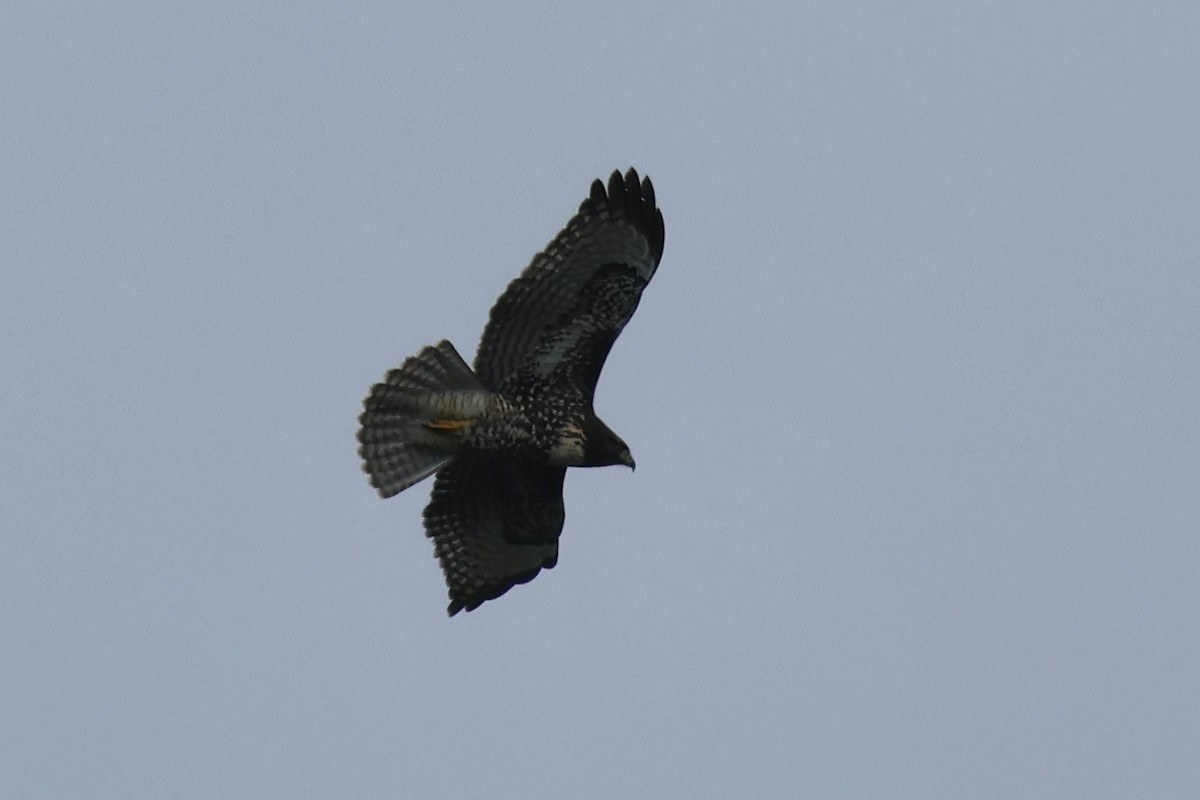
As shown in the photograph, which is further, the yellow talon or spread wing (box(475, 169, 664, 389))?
the yellow talon

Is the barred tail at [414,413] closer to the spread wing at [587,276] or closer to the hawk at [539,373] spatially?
the hawk at [539,373]

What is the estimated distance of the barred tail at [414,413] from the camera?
19.1m

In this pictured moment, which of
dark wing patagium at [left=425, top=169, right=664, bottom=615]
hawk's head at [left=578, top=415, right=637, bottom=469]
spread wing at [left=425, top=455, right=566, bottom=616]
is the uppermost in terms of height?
dark wing patagium at [left=425, top=169, right=664, bottom=615]

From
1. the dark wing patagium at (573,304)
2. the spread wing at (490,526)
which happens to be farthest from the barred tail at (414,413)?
the spread wing at (490,526)

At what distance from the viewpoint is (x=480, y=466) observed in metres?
19.9

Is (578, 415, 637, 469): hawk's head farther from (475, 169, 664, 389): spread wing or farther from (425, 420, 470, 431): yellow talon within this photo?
(425, 420, 470, 431): yellow talon

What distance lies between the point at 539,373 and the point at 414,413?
956 millimetres

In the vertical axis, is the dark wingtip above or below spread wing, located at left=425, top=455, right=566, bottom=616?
above

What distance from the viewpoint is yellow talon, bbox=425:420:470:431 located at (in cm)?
1916

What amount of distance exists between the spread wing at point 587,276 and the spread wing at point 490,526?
130 cm

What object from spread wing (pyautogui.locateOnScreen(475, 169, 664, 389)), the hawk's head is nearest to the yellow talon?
spread wing (pyautogui.locateOnScreen(475, 169, 664, 389))

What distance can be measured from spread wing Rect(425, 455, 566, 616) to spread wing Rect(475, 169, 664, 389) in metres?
1.30

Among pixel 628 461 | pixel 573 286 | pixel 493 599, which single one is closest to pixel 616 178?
pixel 573 286

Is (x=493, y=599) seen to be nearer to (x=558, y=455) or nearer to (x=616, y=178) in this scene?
(x=558, y=455)
